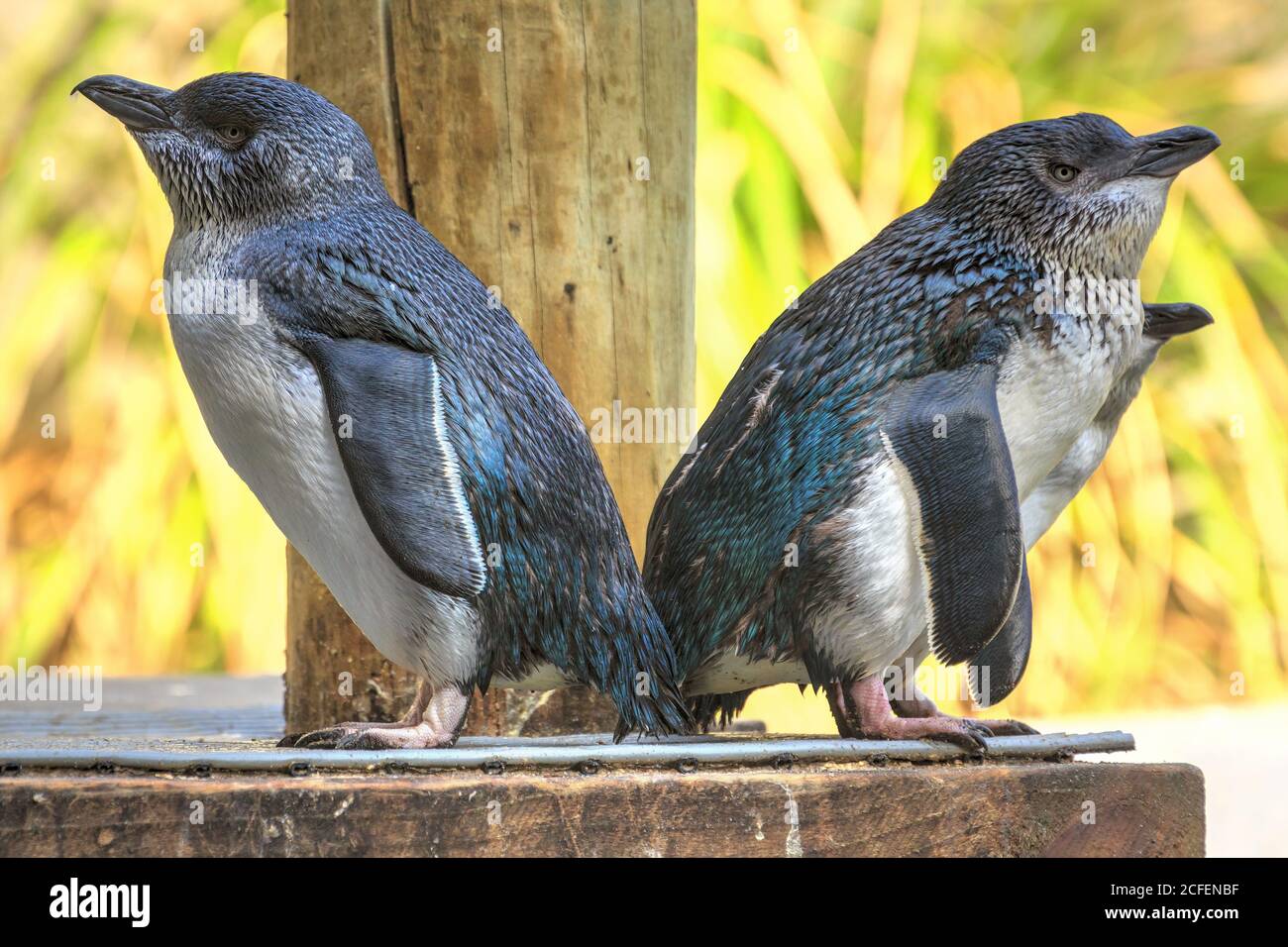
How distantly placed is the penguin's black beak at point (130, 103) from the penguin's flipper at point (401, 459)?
0.40m

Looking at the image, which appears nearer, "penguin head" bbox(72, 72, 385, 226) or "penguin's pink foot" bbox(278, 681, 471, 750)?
"penguin's pink foot" bbox(278, 681, 471, 750)

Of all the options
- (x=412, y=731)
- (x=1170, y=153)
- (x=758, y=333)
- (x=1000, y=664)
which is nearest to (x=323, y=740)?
(x=412, y=731)

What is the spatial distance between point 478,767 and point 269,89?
987 mm

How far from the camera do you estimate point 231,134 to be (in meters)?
2.15

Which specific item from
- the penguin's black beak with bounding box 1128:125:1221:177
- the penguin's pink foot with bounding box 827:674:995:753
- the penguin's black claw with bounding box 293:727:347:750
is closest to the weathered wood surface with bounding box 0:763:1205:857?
the penguin's pink foot with bounding box 827:674:995:753

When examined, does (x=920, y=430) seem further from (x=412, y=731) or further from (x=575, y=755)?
(x=412, y=731)

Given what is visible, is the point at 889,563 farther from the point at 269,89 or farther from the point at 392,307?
the point at 269,89

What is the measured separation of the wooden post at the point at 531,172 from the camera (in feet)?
8.38

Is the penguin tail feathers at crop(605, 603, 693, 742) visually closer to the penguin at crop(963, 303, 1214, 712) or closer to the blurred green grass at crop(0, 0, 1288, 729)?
the penguin at crop(963, 303, 1214, 712)

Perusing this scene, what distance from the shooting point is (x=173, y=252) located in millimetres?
2156

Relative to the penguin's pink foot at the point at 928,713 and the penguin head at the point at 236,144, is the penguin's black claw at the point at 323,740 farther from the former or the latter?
the penguin's pink foot at the point at 928,713

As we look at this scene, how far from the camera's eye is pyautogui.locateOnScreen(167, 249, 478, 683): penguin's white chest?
6.64 ft

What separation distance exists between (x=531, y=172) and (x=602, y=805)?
3.89ft

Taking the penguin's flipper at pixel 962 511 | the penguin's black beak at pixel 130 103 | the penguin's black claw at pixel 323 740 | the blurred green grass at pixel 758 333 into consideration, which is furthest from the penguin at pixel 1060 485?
the blurred green grass at pixel 758 333
